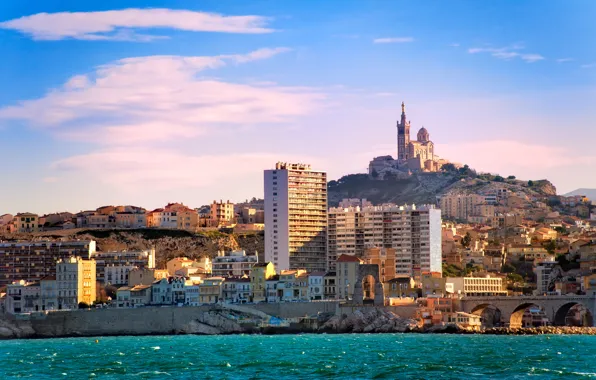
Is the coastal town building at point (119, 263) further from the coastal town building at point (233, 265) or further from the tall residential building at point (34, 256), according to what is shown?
Result: the coastal town building at point (233, 265)

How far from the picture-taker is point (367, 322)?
117m

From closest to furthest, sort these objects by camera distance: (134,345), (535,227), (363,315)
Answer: (134,345) < (363,315) < (535,227)

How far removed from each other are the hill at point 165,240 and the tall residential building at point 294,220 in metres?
9.76

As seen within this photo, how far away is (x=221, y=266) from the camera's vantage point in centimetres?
14400

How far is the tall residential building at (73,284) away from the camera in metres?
129

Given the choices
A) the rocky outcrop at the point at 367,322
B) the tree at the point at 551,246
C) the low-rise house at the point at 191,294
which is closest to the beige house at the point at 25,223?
the low-rise house at the point at 191,294

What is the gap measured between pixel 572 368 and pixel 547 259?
79.7 metres

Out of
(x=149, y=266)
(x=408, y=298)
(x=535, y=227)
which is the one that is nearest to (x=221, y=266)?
(x=149, y=266)

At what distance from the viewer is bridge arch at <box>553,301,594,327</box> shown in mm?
116688

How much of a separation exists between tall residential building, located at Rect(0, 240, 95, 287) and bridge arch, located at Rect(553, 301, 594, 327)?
54109 millimetres

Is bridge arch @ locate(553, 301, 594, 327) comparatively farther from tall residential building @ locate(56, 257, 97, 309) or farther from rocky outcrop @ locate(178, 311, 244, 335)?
tall residential building @ locate(56, 257, 97, 309)

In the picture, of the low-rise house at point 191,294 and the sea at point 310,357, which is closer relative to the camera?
the sea at point 310,357

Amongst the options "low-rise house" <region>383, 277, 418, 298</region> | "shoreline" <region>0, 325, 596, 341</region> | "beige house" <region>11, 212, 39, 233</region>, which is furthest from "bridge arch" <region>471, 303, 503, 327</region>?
"beige house" <region>11, 212, 39, 233</region>

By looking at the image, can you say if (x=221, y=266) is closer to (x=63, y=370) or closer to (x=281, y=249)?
A: (x=281, y=249)
